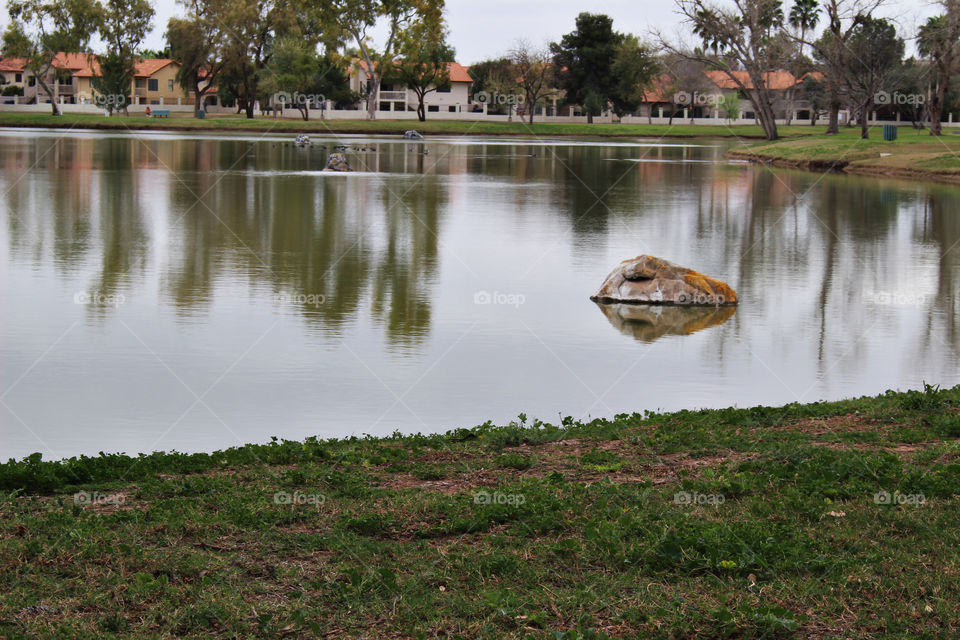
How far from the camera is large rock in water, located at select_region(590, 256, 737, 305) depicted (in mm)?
15750

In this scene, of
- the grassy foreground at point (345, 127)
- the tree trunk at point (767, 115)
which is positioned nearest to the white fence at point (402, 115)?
the grassy foreground at point (345, 127)

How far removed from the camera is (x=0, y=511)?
652 cm

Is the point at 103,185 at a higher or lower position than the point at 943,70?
lower

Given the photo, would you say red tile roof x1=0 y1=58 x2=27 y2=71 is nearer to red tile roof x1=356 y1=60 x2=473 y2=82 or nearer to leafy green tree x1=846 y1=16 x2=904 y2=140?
red tile roof x1=356 y1=60 x2=473 y2=82

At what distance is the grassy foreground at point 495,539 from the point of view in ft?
17.0

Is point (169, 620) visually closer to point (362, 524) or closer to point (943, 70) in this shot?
point (362, 524)

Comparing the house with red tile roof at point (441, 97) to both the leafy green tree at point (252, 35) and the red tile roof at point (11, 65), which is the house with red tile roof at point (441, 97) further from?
the red tile roof at point (11, 65)

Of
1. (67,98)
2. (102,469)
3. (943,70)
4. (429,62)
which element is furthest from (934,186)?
(67,98)

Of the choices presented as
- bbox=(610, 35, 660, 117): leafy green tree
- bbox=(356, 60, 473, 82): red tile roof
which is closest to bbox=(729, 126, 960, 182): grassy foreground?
bbox=(610, 35, 660, 117): leafy green tree

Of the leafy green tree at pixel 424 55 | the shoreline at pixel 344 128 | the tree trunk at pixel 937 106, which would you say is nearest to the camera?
the tree trunk at pixel 937 106

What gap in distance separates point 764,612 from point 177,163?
39.5 meters

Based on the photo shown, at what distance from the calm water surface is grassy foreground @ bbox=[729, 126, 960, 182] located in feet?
48.4

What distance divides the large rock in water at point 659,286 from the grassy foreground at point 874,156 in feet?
97.5

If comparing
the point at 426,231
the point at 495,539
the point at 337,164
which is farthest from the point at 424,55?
the point at 495,539
